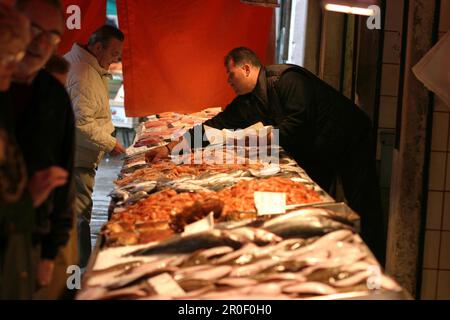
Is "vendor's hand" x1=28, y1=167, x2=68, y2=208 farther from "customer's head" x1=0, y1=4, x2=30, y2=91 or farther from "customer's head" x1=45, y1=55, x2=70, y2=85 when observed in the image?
"customer's head" x1=45, y1=55, x2=70, y2=85

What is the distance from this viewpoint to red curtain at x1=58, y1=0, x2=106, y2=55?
889 cm

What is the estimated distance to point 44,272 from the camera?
327 centimetres

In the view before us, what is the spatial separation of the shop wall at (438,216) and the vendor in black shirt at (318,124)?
76 centimetres

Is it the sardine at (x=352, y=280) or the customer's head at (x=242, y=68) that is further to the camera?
the customer's head at (x=242, y=68)

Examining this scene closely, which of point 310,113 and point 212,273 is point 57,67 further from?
point 310,113

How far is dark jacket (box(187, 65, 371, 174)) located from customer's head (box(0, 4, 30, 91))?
14.6 feet

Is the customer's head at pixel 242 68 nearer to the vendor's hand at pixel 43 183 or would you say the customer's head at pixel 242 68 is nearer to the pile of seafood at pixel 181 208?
the pile of seafood at pixel 181 208

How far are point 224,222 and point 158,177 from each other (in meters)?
1.69

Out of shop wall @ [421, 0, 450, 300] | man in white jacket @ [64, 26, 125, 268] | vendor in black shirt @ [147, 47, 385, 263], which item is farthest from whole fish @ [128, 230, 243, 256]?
man in white jacket @ [64, 26, 125, 268]

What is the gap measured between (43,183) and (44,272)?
1.42ft

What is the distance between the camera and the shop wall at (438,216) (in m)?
6.32

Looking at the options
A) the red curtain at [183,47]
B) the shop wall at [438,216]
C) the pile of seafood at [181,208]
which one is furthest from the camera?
the red curtain at [183,47]

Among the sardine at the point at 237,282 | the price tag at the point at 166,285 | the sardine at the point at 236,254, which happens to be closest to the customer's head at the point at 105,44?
the sardine at the point at 236,254
